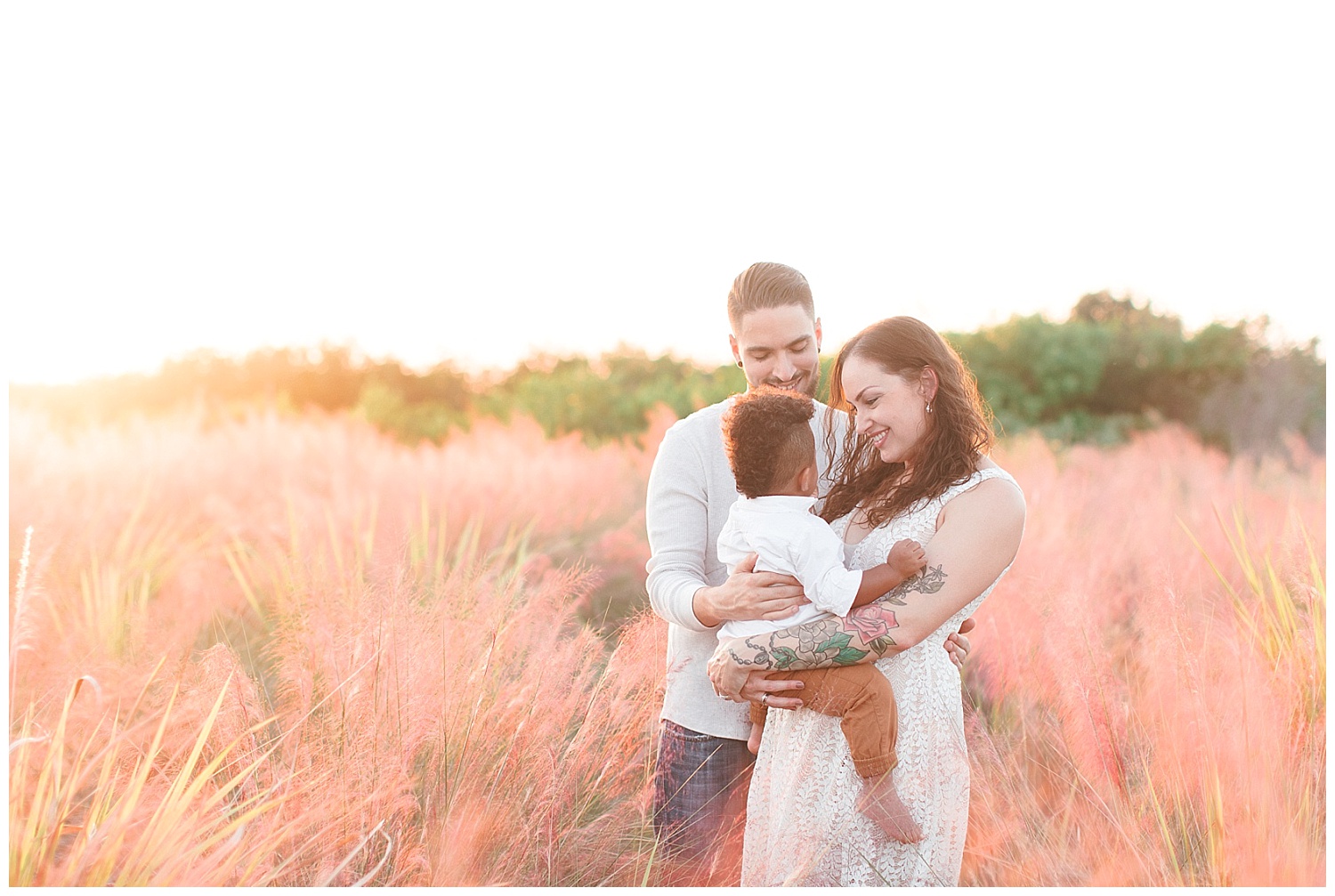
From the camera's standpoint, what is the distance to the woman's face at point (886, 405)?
2.13 meters

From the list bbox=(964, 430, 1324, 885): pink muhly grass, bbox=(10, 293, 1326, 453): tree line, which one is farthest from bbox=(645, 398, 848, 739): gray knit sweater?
bbox=(10, 293, 1326, 453): tree line

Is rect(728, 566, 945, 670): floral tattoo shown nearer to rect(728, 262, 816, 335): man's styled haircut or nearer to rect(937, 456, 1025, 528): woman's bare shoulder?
rect(937, 456, 1025, 528): woman's bare shoulder

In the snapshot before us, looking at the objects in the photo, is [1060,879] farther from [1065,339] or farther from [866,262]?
[1065,339]

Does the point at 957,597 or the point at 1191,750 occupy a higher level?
the point at 957,597

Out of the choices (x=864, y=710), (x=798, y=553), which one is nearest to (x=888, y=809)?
(x=864, y=710)

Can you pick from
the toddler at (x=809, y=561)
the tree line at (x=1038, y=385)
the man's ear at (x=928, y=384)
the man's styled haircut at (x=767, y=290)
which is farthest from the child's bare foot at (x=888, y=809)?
the tree line at (x=1038, y=385)

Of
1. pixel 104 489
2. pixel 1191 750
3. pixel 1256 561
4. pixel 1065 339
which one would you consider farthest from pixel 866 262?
pixel 1065 339

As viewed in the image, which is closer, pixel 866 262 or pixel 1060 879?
pixel 1060 879

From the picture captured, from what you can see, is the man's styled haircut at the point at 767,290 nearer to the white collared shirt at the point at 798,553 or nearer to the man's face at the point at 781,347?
the man's face at the point at 781,347

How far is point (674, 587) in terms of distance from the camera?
2227mm

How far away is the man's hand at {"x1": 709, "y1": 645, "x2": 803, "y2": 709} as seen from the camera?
208 centimetres

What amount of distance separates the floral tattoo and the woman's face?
1.00ft

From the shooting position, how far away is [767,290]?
235 centimetres

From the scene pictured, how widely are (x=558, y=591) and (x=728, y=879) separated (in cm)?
86
